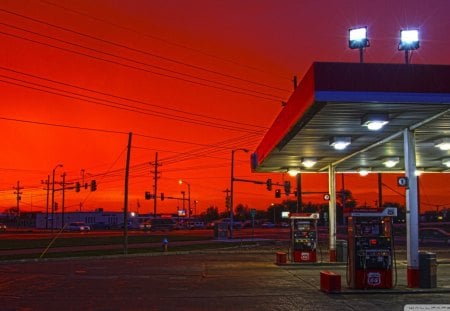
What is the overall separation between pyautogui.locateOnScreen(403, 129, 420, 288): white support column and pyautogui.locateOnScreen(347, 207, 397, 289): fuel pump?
0.59 meters

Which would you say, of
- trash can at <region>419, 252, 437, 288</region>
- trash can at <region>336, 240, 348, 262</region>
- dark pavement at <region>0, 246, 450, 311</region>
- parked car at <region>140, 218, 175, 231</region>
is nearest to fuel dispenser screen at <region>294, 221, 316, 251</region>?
dark pavement at <region>0, 246, 450, 311</region>

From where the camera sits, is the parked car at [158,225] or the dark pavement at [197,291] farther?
the parked car at [158,225]

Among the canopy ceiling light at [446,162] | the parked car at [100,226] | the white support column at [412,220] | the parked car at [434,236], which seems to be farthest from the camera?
the parked car at [100,226]

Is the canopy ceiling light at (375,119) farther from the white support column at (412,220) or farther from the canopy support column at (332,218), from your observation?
the canopy support column at (332,218)

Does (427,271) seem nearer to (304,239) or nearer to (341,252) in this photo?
(304,239)

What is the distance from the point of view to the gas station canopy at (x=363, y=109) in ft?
42.6

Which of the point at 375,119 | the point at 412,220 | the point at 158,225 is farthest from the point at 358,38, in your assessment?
the point at 158,225

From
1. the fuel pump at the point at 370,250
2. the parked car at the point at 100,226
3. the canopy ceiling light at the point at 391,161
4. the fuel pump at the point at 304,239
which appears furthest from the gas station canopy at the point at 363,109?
the parked car at the point at 100,226

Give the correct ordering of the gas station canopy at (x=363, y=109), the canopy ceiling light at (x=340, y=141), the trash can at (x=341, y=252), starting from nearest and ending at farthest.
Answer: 1. the gas station canopy at (x=363, y=109)
2. the canopy ceiling light at (x=340, y=141)
3. the trash can at (x=341, y=252)

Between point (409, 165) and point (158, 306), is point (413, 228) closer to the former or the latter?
point (409, 165)

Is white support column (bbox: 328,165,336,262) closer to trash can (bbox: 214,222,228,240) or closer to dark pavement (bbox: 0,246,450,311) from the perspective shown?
dark pavement (bbox: 0,246,450,311)

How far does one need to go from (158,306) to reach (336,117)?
6.29 meters

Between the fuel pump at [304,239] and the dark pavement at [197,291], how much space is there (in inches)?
33.1

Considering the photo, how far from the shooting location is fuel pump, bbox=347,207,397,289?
16.0 metres
